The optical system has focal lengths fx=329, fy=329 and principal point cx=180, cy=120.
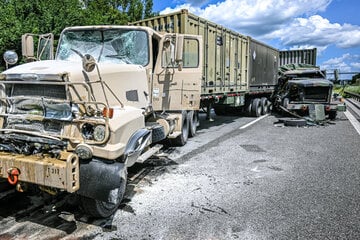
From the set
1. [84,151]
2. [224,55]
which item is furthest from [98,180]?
[224,55]

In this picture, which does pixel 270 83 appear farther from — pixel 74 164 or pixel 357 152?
pixel 74 164

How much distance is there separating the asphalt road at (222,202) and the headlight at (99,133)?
1102 mm

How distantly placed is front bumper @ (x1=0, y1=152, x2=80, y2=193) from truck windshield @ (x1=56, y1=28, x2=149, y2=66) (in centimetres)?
265

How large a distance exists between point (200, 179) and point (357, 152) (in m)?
4.42

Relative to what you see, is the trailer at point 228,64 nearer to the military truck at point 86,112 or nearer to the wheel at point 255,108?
the wheel at point 255,108

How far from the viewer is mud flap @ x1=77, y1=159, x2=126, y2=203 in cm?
354

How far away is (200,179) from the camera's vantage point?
18.9 ft

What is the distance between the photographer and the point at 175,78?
712 centimetres

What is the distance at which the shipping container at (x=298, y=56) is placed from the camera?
66.4 ft

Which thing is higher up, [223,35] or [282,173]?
[223,35]

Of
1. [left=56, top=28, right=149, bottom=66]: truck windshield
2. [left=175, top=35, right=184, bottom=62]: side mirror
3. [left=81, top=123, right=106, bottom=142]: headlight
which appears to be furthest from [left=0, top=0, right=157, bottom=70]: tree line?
[left=81, top=123, right=106, bottom=142]: headlight

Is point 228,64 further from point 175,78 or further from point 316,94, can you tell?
point 175,78

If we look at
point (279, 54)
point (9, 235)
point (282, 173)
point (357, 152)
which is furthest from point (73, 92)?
point (279, 54)

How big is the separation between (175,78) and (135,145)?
10.4 feet
